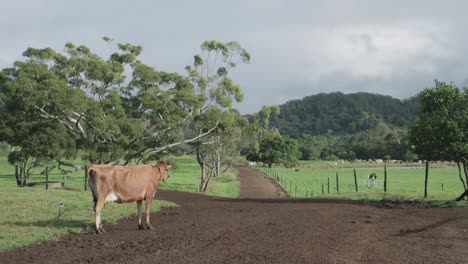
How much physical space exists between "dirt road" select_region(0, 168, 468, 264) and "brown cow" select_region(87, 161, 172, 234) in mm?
833

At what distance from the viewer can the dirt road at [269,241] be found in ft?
30.3

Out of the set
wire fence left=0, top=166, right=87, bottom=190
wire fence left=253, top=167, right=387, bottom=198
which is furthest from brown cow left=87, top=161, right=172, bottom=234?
wire fence left=253, top=167, right=387, bottom=198

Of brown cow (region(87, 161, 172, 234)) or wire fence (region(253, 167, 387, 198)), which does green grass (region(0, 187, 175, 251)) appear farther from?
wire fence (region(253, 167, 387, 198))

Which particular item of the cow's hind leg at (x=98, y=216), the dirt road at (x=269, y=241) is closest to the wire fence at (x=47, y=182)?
the cow's hind leg at (x=98, y=216)

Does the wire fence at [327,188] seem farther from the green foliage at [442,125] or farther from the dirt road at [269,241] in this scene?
the dirt road at [269,241]

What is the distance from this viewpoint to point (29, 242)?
10.4m

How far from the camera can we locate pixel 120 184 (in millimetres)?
12594

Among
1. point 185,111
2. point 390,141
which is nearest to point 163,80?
point 185,111

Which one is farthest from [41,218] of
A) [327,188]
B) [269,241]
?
[327,188]

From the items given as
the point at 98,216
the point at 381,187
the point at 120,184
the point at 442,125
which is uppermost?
the point at 442,125

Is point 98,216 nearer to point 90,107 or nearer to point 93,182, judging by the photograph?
point 93,182

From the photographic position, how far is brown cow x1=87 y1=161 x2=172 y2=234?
12227 millimetres

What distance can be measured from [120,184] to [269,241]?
174 inches

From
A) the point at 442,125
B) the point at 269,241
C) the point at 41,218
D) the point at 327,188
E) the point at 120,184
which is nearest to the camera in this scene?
the point at 269,241
